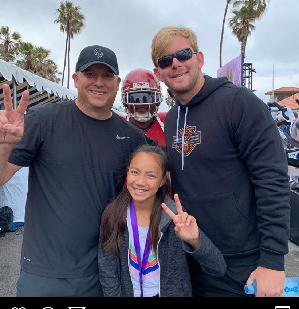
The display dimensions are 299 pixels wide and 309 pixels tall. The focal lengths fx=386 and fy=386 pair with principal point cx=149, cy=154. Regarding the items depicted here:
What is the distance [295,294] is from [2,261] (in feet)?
14.4

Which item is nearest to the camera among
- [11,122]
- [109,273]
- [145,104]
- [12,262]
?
[11,122]

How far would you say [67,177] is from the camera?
2.32 meters

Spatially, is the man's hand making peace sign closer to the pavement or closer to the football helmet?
the football helmet

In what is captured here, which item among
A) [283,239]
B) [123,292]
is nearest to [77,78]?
[123,292]

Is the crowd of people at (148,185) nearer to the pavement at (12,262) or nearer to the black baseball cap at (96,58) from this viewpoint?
the black baseball cap at (96,58)

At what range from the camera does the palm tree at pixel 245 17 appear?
3288 cm

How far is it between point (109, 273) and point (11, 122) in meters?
1.04

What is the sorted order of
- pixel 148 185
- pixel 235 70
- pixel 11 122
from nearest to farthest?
1. pixel 11 122
2. pixel 148 185
3. pixel 235 70

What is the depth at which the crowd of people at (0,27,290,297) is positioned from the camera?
2.14m

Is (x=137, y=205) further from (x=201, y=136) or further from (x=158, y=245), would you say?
(x=201, y=136)

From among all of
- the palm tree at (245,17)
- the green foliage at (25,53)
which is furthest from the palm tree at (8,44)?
the palm tree at (245,17)

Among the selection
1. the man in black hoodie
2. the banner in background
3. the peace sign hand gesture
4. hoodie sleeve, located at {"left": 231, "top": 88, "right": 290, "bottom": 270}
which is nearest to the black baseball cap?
the man in black hoodie

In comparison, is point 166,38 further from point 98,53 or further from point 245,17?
point 245,17

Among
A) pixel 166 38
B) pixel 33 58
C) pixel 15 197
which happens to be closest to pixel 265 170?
pixel 166 38
